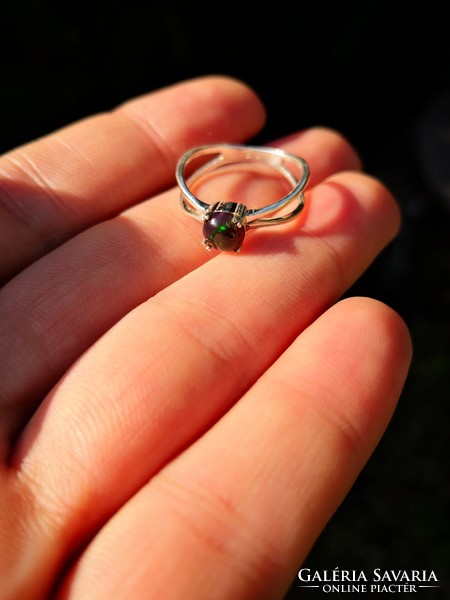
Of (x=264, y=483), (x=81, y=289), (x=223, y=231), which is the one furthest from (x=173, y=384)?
(x=223, y=231)

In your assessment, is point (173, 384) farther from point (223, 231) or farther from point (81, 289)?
point (223, 231)

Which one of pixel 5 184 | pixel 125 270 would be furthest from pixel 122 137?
pixel 125 270

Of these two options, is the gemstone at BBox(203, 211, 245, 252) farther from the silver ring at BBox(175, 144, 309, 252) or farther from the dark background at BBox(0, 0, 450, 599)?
the dark background at BBox(0, 0, 450, 599)

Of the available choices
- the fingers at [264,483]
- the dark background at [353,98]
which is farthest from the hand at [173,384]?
the dark background at [353,98]

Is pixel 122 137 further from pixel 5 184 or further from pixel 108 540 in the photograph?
pixel 108 540

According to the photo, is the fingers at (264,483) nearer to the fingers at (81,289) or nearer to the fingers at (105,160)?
the fingers at (81,289)

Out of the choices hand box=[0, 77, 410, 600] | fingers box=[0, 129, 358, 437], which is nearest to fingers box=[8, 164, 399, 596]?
hand box=[0, 77, 410, 600]
